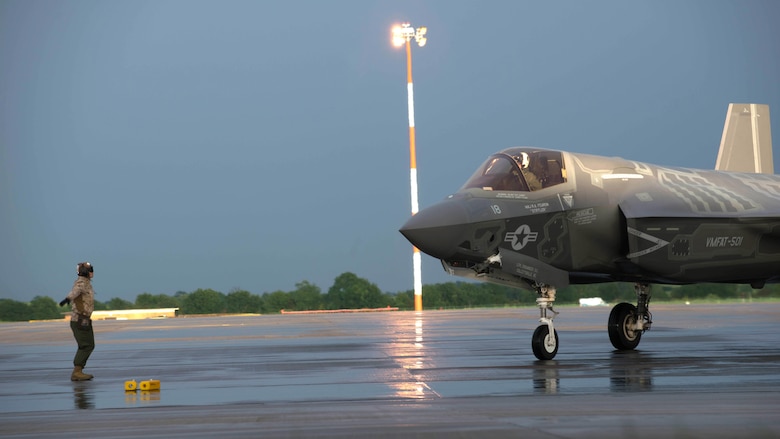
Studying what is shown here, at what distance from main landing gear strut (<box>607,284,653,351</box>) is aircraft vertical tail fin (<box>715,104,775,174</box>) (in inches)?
362

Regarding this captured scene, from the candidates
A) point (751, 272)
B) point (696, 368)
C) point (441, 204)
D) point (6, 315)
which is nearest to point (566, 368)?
point (696, 368)

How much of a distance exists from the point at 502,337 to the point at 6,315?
50.3 m

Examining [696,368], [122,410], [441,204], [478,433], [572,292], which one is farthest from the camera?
[572,292]

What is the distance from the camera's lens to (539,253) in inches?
677

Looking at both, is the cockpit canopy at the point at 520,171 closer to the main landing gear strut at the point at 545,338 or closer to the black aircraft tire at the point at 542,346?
the main landing gear strut at the point at 545,338

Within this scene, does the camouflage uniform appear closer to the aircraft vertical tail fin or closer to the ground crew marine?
the ground crew marine

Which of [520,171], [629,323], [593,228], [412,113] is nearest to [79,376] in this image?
[520,171]

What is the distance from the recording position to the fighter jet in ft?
54.5

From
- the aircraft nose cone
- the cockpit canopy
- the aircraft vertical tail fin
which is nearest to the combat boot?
the aircraft nose cone

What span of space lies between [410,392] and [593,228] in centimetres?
699

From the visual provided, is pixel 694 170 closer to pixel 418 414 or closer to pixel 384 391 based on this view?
pixel 384 391

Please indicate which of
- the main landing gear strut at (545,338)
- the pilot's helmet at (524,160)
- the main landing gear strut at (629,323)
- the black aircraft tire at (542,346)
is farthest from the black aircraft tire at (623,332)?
the pilot's helmet at (524,160)

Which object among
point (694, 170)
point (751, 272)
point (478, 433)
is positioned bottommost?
point (478, 433)

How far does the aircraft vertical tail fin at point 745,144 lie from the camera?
27.4 meters
